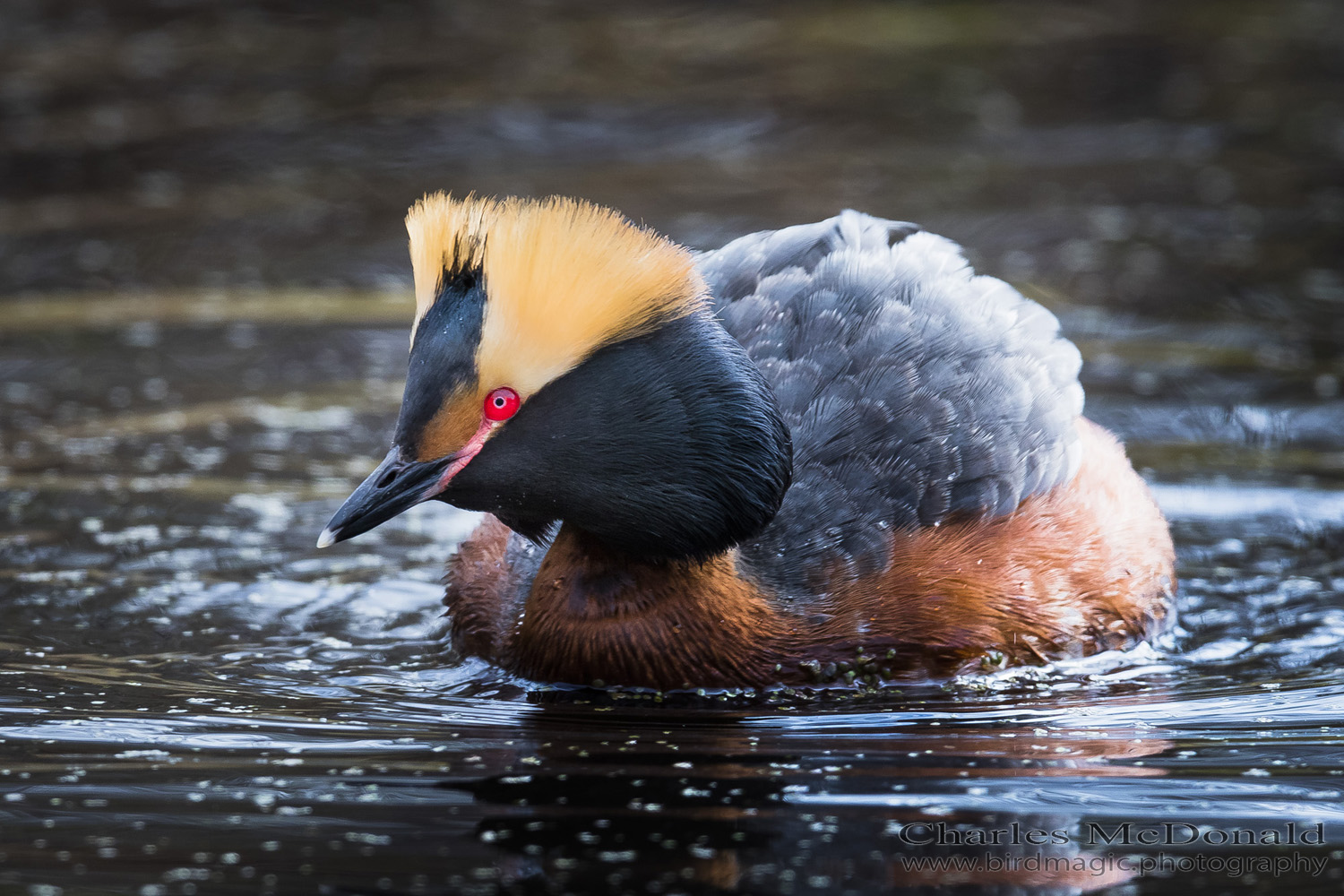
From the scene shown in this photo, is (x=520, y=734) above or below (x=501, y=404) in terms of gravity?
below

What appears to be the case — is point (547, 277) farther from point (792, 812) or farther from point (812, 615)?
point (792, 812)

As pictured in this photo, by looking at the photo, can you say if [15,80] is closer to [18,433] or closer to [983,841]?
[18,433]

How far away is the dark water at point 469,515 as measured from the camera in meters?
4.64

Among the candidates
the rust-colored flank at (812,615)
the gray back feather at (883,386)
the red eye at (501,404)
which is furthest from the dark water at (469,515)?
the red eye at (501,404)

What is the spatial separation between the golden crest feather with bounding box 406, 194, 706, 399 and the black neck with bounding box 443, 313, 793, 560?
94mm

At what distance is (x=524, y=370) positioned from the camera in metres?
5.38

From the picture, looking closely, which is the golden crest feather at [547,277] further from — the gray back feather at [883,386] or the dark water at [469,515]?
the dark water at [469,515]

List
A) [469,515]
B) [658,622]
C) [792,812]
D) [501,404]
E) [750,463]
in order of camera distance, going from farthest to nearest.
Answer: [469,515]
[658,622]
[750,463]
[501,404]
[792,812]

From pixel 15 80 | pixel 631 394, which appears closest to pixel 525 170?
pixel 15 80

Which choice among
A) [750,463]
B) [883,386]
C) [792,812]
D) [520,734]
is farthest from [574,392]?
[792,812]

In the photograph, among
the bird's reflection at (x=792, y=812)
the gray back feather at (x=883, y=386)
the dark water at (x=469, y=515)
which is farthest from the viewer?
the gray back feather at (x=883, y=386)

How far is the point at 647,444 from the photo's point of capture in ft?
18.0

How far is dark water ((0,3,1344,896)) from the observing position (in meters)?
4.64

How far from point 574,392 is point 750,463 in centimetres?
60
